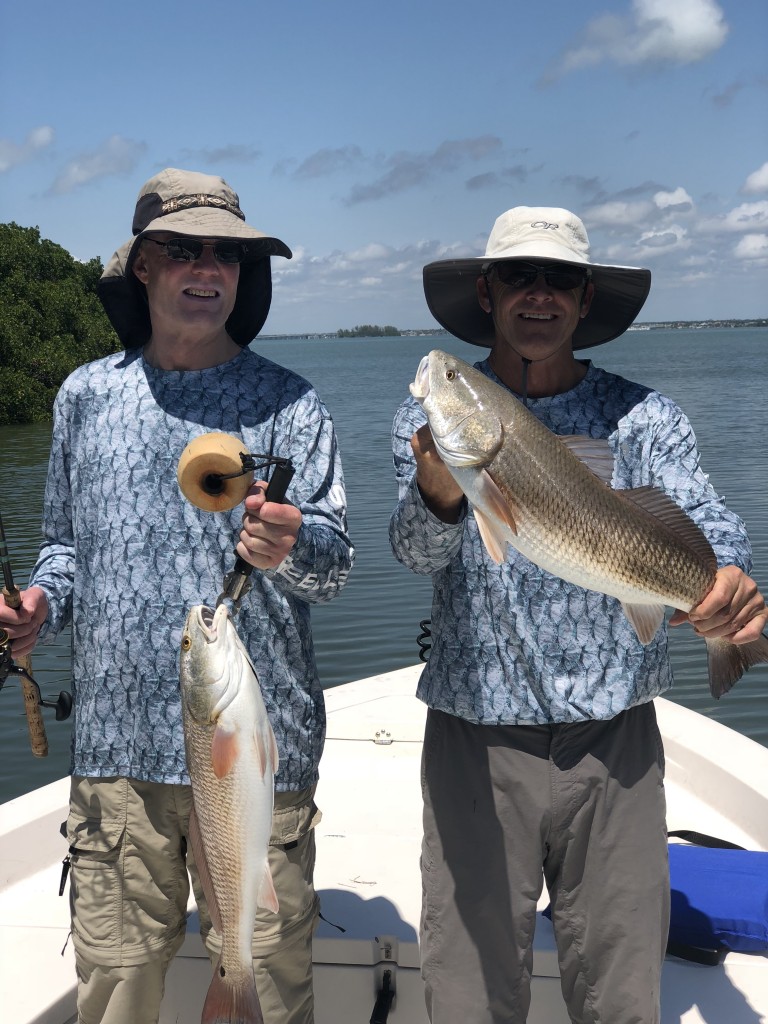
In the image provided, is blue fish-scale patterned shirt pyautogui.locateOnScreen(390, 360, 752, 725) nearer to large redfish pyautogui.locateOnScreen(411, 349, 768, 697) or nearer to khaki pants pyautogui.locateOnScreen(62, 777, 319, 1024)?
large redfish pyautogui.locateOnScreen(411, 349, 768, 697)

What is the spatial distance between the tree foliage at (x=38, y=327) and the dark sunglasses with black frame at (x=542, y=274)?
41585 mm

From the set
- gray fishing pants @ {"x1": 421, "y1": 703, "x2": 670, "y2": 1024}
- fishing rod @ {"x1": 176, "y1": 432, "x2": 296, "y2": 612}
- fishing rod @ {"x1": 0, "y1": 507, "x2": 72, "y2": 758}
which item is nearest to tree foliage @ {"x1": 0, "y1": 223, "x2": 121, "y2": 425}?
fishing rod @ {"x1": 0, "y1": 507, "x2": 72, "y2": 758}

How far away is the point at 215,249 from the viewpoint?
10.8ft

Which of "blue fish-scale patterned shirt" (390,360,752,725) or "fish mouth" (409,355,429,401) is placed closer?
"fish mouth" (409,355,429,401)

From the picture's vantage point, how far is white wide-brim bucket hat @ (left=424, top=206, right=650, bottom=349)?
3266 mm

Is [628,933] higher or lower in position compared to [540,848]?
lower

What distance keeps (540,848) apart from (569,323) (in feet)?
5.61

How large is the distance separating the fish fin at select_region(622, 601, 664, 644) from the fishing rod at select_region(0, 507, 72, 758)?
1.87m

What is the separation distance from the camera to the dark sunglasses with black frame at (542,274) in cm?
322

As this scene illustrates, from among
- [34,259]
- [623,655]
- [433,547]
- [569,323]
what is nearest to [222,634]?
[433,547]

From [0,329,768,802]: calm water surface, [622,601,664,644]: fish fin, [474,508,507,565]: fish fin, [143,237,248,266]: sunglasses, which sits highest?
[143,237,248,266]: sunglasses

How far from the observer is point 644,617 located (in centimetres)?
283

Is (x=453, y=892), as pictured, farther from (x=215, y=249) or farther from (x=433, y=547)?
(x=215, y=249)

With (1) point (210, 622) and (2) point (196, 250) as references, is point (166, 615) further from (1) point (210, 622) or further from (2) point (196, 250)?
(2) point (196, 250)
